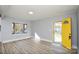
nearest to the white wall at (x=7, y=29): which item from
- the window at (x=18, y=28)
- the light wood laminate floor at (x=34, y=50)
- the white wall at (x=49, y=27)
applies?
the window at (x=18, y=28)

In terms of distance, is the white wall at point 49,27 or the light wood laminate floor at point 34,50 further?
the white wall at point 49,27

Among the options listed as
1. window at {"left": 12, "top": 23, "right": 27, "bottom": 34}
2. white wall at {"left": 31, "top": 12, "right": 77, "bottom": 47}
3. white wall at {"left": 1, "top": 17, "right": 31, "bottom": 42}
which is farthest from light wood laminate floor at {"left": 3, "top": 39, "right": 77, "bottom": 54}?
window at {"left": 12, "top": 23, "right": 27, "bottom": 34}

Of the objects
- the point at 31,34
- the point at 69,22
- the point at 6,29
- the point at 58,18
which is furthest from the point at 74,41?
the point at 31,34

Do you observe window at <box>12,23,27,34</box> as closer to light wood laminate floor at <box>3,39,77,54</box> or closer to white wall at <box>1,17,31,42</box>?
white wall at <box>1,17,31,42</box>

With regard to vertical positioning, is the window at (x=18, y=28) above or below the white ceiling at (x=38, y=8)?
below

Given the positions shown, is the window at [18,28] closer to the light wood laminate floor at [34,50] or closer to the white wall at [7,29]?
the white wall at [7,29]

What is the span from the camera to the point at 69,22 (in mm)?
→ 4234

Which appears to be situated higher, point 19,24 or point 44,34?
point 19,24

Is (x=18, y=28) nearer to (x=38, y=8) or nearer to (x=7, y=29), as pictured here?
(x=7, y=29)

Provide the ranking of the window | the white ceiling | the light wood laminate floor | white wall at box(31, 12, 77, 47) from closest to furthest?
1. the white ceiling
2. the light wood laminate floor
3. white wall at box(31, 12, 77, 47)
4. the window

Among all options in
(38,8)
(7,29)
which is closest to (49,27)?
(38,8)

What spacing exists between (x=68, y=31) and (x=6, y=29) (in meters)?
4.31

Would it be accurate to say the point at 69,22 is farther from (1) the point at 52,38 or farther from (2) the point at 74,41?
(1) the point at 52,38
